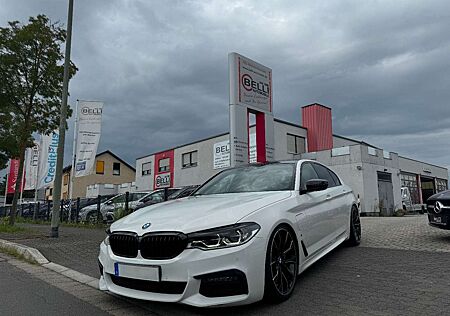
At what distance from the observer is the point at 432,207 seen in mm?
7066

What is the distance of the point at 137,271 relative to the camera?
11.1 feet

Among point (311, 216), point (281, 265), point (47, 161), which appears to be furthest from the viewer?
point (47, 161)

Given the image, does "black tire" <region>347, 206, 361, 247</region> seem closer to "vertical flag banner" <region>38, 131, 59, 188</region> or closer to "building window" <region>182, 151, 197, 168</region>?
"vertical flag banner" <region>38, 131, 59, 188</region>

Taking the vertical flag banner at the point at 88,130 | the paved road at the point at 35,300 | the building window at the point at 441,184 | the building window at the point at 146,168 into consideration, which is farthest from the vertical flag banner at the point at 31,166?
the building window at the point at 441,184

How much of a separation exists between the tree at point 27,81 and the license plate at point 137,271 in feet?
34.0

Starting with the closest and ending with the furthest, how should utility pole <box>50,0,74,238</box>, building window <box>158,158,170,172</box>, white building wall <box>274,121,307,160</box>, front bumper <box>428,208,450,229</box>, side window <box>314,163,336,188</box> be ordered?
side window <box>314,163,336,188</box> < front bumper <box>428,208,450,229</box> < utility pole <box>50,0,74,238</box> < white building wall <box>274,121,307,160</box> < building window <box>158,158,170,172</box>

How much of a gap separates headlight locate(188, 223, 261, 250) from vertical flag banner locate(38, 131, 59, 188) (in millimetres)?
19240

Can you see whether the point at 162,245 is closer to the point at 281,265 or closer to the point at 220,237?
the point at 220,237

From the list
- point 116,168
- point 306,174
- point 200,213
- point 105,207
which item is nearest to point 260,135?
point 306,174

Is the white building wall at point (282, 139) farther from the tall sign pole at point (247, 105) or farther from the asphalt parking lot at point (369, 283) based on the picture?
the asphalt parking lot at point (369, 283)

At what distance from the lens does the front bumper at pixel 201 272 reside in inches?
125

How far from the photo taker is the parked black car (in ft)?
22.0

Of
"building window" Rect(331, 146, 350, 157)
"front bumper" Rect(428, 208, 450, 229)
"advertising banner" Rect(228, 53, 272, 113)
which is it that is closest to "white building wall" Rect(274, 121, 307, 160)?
"building window" Rect(331, 146, 350, 157)

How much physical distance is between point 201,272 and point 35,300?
2.41 m
